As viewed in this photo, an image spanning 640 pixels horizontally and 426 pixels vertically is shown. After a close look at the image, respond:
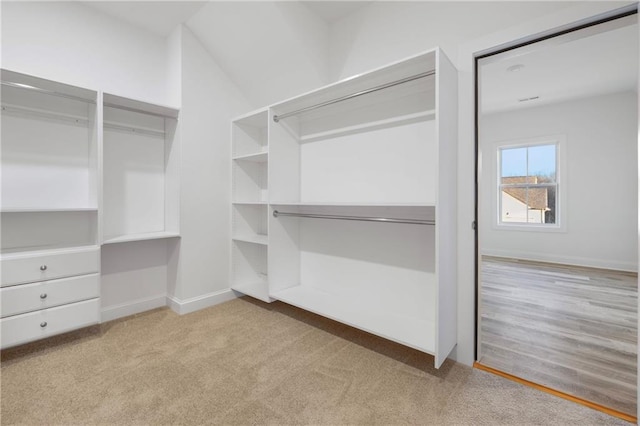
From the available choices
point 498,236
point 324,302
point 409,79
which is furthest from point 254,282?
point 498,236

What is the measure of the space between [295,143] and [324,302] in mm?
1456

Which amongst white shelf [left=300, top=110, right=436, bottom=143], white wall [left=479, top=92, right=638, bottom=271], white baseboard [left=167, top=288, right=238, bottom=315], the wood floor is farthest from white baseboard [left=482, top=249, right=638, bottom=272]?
white baseboard [left=167, top=288, right=238, bottom=315]

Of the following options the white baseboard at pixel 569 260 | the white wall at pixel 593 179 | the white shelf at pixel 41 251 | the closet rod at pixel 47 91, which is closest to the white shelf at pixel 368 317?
the white shelf at pixel 41 251

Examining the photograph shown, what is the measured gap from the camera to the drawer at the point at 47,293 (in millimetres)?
1830

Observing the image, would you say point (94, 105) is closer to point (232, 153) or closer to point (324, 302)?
point (232, 153)

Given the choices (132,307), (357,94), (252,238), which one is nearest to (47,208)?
(132,307)

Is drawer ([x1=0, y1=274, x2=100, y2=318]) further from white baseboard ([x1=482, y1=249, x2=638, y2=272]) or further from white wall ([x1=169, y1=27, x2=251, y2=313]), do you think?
white baseboard ([x1=482, y1=249, x2=638, y2=272])

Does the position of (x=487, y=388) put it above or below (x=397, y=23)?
below

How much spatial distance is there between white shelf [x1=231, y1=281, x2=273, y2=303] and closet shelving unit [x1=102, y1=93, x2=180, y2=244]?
2.69ft

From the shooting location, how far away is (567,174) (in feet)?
15.9

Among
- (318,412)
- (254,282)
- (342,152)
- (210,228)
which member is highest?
(342,152)

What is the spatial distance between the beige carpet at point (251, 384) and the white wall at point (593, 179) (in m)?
3.04

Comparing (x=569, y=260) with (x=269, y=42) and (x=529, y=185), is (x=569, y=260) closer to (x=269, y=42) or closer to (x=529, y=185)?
(x=529, y=185)

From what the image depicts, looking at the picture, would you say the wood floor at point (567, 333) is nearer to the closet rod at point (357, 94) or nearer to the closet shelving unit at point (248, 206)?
the closet rod at point (357, 94)
